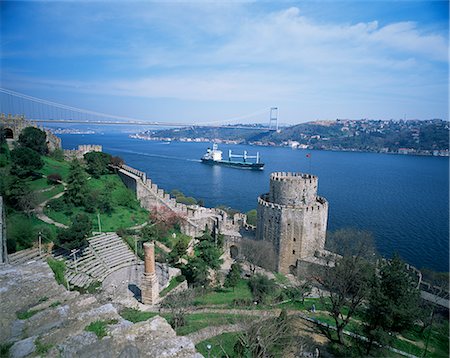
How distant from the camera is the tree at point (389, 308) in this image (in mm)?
8445

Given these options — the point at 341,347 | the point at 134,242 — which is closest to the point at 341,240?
the point at 341,347

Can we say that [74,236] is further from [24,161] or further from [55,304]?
[55,304]

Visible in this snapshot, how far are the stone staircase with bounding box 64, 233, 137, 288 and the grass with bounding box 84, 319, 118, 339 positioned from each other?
877 cm

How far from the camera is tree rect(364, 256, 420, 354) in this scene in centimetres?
845

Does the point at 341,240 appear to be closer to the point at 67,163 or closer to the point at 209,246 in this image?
the point at 209,246

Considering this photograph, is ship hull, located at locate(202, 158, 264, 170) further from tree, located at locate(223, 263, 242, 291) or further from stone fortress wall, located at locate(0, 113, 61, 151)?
tree, located at locate(223, 263, 242, 291)

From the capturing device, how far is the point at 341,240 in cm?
2005

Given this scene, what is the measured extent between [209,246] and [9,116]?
1978 centimetres

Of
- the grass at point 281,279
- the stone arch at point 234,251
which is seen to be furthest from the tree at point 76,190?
the grass at point 281,279

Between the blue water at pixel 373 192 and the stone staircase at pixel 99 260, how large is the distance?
20088 millimetres

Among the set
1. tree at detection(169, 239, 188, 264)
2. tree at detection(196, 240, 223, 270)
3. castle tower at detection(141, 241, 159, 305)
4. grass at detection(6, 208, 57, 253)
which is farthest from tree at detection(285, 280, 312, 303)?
grass at detection(6, 208, 57, 253)

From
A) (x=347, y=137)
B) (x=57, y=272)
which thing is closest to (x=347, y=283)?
(x=57, y=272)

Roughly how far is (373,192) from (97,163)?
37.5m

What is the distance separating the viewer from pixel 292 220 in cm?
1666
